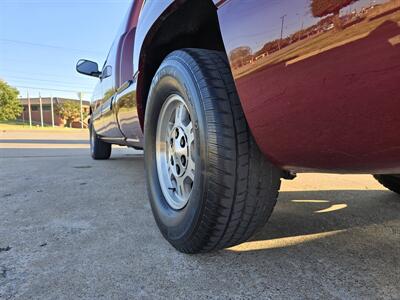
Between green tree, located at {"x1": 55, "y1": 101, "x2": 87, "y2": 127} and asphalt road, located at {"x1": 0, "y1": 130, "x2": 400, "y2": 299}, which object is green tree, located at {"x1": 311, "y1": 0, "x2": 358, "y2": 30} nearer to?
asphalt road, located at {"x1": 0, "y1": 130, "x2": 400, "y2": 299}

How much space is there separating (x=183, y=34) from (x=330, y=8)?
1267mm

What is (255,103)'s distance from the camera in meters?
1.16

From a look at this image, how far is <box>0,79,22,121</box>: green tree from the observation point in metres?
46.8

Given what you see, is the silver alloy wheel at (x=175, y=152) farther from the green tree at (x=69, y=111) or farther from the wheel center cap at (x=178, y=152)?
the green tree at (x=69, y=111)

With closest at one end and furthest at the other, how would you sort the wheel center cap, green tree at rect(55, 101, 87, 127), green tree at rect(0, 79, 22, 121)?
the wheel center cap → green tree at rect(0, 79, 22, 121) → green tree at rect(55, 101, 87, 127)

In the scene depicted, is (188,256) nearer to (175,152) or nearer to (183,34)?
(175,152)

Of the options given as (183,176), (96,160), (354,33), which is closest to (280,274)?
(183,176)

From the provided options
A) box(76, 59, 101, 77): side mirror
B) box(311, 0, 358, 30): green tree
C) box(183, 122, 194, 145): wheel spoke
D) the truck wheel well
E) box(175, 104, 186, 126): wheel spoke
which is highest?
box(76, 59, 101, 77): side mirror

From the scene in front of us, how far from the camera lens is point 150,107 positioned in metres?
2.01

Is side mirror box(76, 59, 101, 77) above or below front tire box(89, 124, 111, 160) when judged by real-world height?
above

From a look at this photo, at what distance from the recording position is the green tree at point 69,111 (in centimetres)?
5953

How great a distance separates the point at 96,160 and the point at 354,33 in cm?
565

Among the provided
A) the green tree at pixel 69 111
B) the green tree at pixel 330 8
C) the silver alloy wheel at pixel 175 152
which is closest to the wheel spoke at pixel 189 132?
the silver alloy wheel at pixel 175 152

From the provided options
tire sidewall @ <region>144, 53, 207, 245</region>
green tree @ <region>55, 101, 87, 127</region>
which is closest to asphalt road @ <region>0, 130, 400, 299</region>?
tire sidewall @ <region>144, 53, 207, 245</region>
